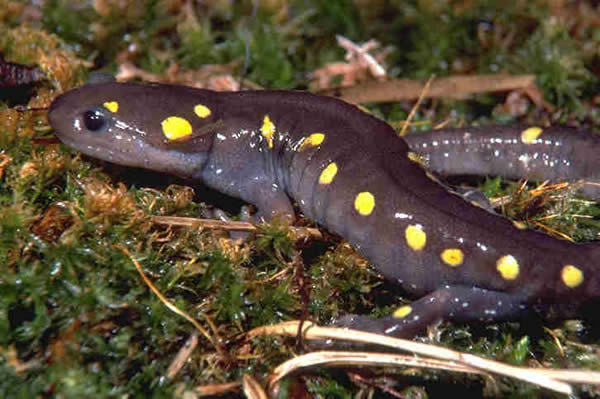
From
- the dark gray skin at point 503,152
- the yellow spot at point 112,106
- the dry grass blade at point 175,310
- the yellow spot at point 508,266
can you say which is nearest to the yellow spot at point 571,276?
the yellow spot at point 508,266

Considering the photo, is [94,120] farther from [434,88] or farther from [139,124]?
[434,88]

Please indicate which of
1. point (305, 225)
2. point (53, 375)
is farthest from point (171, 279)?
point (305, 225)

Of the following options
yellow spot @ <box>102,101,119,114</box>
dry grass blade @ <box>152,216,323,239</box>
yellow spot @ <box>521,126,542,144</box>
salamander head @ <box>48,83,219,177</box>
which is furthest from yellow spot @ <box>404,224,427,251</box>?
yellow spot @ <box>102,101,119,114</box>

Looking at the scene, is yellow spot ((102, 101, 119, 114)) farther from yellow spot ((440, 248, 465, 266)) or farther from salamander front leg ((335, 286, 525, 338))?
yellow spot ((440, 248, 465, 266))

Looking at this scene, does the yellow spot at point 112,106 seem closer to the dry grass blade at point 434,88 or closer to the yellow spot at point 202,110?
the yellow spot at point 202,110

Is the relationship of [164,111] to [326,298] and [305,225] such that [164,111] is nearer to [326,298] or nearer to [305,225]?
[305,225]
